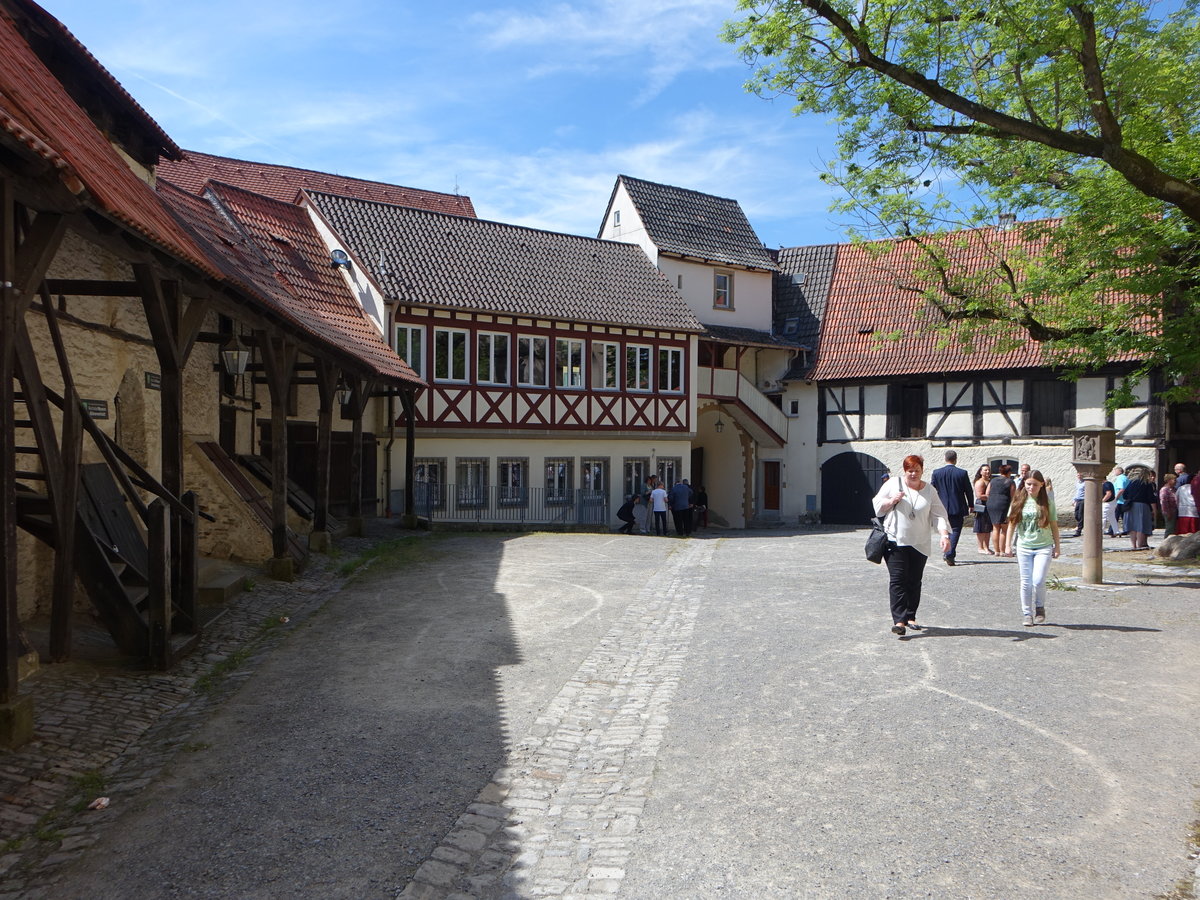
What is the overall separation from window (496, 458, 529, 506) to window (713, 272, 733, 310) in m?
9.93

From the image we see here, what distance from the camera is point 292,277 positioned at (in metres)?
20.2

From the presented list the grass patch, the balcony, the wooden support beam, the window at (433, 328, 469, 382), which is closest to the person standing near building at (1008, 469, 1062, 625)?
the grass patch

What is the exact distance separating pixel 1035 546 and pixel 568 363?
57.8ft

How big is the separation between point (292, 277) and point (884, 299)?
19.2 m

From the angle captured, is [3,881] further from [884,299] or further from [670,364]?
[884,299]

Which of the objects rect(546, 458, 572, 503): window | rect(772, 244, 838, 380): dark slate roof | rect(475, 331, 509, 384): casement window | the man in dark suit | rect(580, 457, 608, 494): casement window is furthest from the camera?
rect(772, 244, 838, 380): dark slate roof

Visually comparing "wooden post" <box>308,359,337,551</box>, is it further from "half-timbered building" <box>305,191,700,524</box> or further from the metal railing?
"half-timbered building" <box>305,191,700,524</box>

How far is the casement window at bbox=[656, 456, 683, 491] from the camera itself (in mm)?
28406

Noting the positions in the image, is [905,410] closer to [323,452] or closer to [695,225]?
[695,225]

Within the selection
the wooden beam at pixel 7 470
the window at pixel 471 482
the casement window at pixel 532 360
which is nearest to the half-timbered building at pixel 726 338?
the casement window at pixel 532 360

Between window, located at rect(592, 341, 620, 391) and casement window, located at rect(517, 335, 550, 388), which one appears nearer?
casement window, located at rect(517, 335, 550, 388)

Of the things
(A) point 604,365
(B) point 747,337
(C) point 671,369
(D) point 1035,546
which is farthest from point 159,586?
(B) point 747,337

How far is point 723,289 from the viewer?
32.2 metres

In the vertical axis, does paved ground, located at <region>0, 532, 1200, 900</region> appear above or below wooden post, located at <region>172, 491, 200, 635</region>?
below
